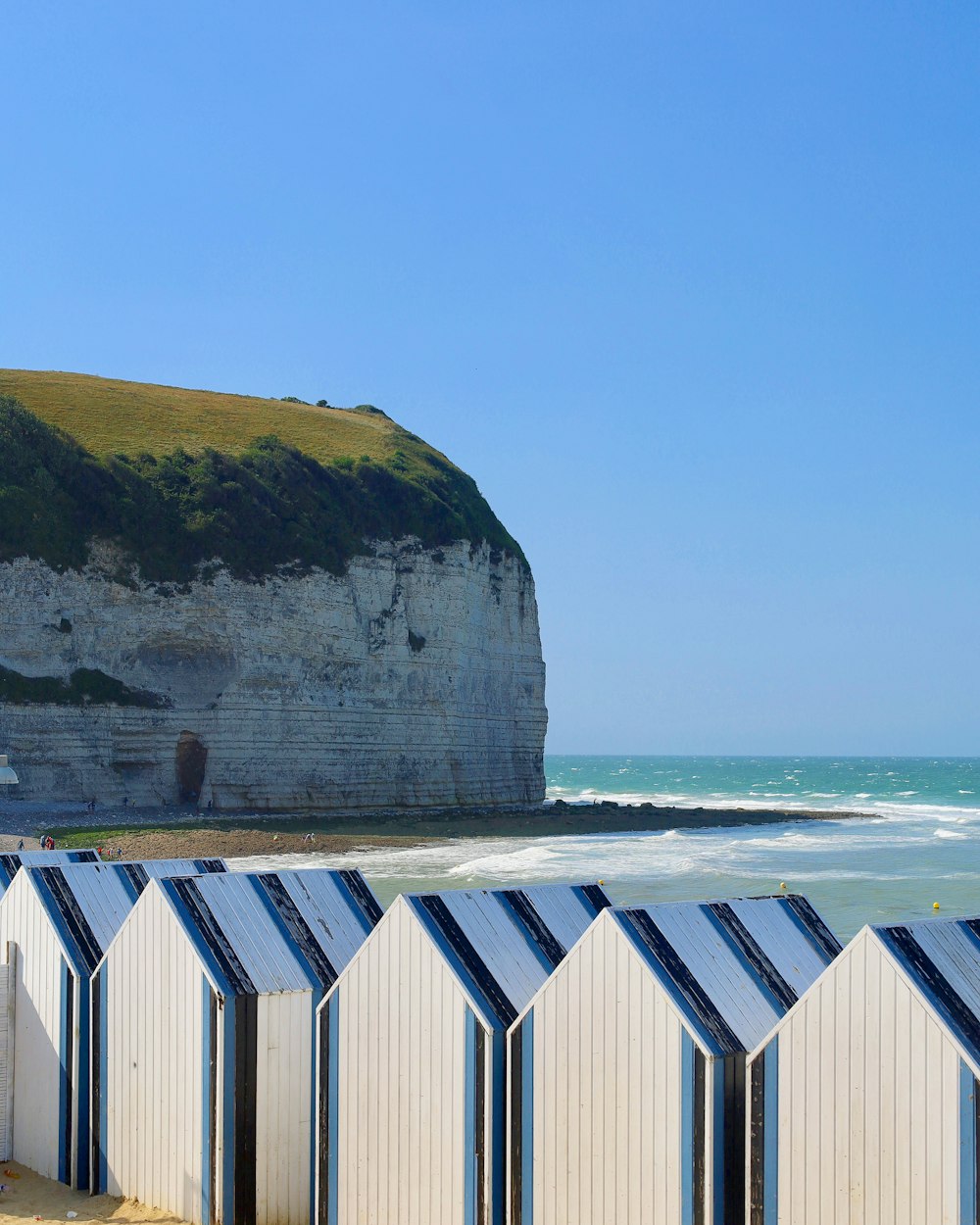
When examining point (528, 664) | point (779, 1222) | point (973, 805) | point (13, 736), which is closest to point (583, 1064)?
point (779, 1222)

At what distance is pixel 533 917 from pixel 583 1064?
1842 millimetres

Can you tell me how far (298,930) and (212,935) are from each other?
0.68 meters

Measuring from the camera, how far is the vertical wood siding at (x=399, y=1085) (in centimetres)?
912

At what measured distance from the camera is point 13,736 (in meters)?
50.2

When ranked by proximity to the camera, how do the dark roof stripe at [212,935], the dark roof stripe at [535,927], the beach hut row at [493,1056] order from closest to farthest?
1. the beach hut row at [493,1056]
2. the dark roof stripe at [535,927]
3. the dark roof stripe at [212,935]

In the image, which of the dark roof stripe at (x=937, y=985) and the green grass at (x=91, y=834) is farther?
the green grass at (x=91, y=834)

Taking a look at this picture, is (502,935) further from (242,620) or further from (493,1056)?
(242,620)

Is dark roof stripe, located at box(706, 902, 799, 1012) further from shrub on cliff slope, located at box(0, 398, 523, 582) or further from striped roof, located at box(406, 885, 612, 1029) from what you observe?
shrub on cliff slope, located at box(0, 398, 523, 582)

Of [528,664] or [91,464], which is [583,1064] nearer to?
[91,464]

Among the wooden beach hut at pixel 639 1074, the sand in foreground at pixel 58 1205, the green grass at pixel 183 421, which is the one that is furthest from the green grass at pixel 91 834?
the wooden beach hut at pixel 639 1074

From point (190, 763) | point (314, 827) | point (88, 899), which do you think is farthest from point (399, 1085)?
point (190, 763)

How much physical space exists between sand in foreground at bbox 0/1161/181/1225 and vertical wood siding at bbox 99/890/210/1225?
103mm

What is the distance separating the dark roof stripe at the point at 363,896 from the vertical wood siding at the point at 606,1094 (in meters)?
2.98

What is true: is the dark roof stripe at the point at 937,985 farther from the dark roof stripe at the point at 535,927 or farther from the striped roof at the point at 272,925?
the striped roof at the point at 272,925
